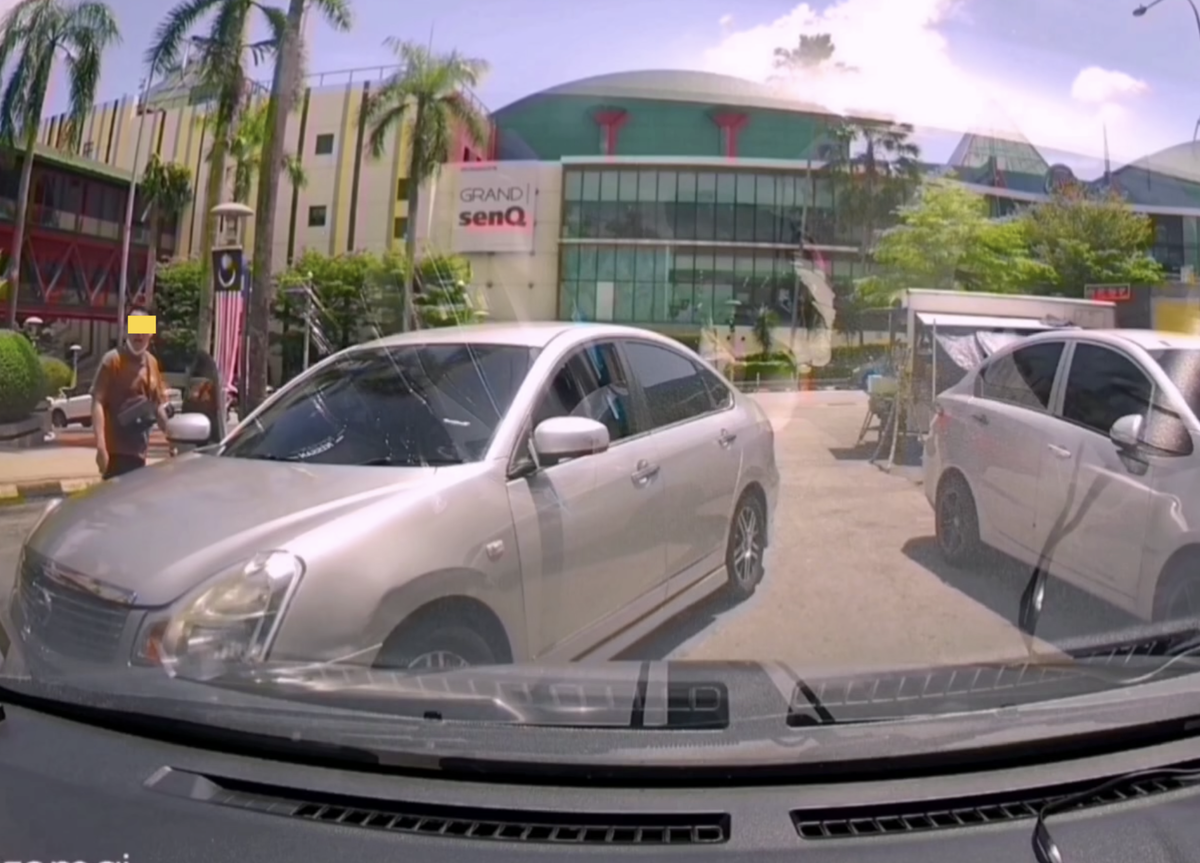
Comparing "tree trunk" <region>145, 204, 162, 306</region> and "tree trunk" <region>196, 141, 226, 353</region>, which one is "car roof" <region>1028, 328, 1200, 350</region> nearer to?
"tree trunk" <region>196, 141, 226, 353</region>

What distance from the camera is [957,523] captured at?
4012mm

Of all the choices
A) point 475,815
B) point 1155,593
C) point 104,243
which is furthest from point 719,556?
point 104,243

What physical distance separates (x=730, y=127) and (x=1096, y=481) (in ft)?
6.34

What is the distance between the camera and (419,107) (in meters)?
3.89

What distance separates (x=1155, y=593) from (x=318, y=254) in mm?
3610

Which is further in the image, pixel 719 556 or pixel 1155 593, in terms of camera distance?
pixel 719 556

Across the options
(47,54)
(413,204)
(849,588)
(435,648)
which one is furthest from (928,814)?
(47,54)

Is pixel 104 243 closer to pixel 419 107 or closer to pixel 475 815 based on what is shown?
pixel 419 107

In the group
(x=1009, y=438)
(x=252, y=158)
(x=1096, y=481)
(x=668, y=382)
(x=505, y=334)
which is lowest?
(x=1096, y=481)

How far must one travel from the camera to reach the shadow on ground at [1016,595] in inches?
126

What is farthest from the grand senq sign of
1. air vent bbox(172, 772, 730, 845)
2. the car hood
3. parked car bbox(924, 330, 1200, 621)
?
air vent bbox(172, 772, 730, 845)

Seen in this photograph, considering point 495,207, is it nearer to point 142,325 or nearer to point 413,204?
point 413,204

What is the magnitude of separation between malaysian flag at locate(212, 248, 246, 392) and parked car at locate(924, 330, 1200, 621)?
3115 millimetres

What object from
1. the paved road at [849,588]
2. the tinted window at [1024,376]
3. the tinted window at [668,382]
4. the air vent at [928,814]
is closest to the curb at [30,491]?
the paved road at [849,588]
